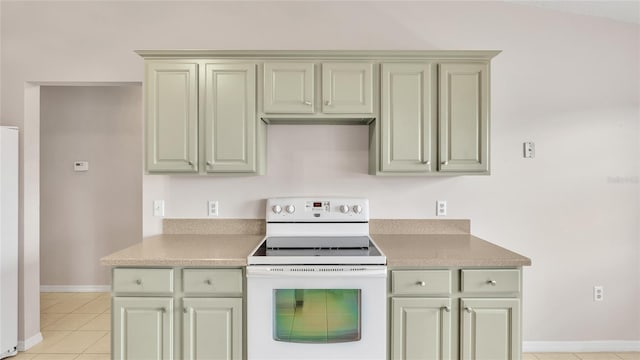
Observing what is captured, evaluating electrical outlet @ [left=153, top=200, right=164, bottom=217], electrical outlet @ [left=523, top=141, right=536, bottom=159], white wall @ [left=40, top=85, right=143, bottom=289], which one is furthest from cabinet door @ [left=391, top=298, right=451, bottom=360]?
white wall @ [left=40, top=85, right=143, bottom=289]

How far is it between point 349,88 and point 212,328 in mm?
1667

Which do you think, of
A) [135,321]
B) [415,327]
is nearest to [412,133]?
[415,327]

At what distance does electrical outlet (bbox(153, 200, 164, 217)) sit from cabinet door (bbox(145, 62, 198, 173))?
0.44 m

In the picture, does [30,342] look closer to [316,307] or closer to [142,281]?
[142,281]

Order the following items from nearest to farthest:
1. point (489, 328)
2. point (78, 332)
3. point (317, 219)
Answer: point (489, 328), point (317, 219), point (78, 332)

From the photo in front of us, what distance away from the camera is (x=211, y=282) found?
1.97 m

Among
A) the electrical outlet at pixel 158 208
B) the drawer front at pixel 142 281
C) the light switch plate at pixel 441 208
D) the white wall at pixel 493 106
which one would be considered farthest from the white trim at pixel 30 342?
the light switch plate at pixel 441 208

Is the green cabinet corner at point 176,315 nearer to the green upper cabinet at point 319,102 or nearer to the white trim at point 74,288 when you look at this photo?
the green upper cabinet at point 319,102

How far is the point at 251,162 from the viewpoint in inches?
93.2

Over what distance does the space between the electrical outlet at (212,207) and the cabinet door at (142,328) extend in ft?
2.80

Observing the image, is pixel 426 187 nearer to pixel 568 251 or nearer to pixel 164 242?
pixel 568 251

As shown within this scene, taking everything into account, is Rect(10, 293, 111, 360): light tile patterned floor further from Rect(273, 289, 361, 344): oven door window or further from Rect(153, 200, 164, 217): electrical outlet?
Rect(273, 289, 361, 344): oven door window

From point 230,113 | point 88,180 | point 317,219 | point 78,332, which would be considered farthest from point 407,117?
point 88,180

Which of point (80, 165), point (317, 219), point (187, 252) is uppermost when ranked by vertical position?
point (80, 165)
